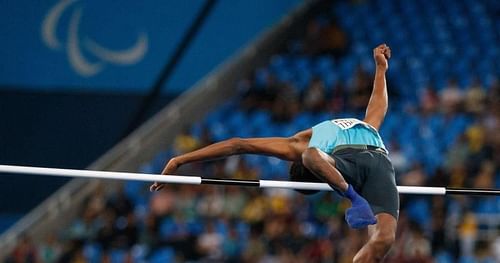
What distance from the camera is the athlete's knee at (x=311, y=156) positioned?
279 inches

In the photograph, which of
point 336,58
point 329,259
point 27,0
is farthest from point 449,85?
point 27,0

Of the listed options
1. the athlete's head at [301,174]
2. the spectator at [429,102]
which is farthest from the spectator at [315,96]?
the athlete's head at [301,174]

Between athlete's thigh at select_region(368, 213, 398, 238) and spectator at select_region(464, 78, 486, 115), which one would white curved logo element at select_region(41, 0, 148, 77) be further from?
athlete's thigh at select_region(368, 213, 398, 238)

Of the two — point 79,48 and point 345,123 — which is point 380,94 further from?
point 79,48

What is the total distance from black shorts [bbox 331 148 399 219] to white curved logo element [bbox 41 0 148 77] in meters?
9.58

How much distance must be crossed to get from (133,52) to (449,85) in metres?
4.83

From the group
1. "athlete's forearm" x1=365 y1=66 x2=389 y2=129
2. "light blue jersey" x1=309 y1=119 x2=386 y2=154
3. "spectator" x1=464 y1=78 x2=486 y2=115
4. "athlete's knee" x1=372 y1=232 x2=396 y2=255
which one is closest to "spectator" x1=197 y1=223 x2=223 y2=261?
"spectator" x1=464 y1=78 x2=486 y2=115

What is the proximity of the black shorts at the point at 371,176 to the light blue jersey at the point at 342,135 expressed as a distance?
0.37 ft

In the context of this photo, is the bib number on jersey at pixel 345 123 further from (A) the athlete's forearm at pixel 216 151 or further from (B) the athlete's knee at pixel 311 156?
(A) the athlete's forearm at pixel 216 151

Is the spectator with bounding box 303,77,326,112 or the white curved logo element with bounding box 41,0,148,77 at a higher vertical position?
the white curved logo element with bounding box 41,0,148,77

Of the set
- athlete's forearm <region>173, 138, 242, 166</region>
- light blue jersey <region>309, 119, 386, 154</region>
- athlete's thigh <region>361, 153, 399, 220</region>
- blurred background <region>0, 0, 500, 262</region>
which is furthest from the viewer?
blurred background <region>0, 0, 500, 262</region>

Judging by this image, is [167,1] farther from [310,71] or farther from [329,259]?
[329,259]

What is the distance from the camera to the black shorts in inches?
284

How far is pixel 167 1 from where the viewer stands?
16.9 meters
